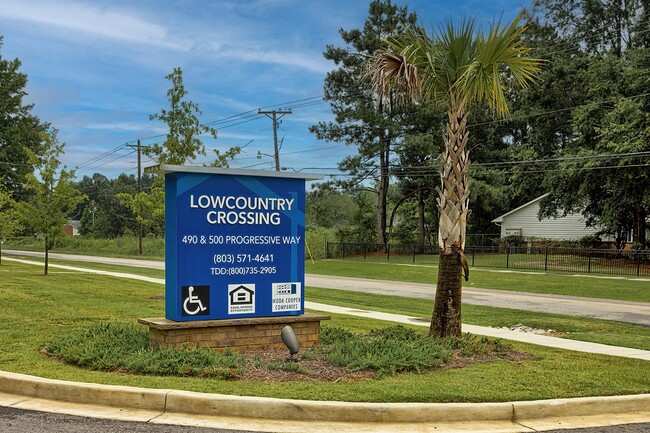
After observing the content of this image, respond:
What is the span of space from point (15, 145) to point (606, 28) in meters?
47.8

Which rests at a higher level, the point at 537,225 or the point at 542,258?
the point at 537,225

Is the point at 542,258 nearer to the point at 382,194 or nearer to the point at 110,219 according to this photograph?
the point at 382,194

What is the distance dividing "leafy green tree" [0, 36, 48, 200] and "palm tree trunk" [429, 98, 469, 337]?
53202mm

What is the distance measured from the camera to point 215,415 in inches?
244

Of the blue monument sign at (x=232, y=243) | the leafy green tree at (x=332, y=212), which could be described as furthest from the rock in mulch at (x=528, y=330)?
the leafy green tree at (x=332, y=212)

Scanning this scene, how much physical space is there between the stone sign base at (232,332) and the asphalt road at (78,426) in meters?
2.14

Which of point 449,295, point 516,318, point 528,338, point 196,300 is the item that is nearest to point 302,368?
point 196,300

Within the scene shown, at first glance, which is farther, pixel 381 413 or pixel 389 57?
pixel 389 57

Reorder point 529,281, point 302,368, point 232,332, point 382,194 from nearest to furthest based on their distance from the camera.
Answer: point 302,368 → point 232,332 → point 529,281 → point 382,194

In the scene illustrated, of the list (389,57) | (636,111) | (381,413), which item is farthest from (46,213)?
(636,111)

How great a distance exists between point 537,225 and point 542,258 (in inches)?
713

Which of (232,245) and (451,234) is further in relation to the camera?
(451,234)

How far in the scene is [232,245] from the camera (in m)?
8.83

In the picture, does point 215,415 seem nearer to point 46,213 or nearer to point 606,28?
point 46,213
